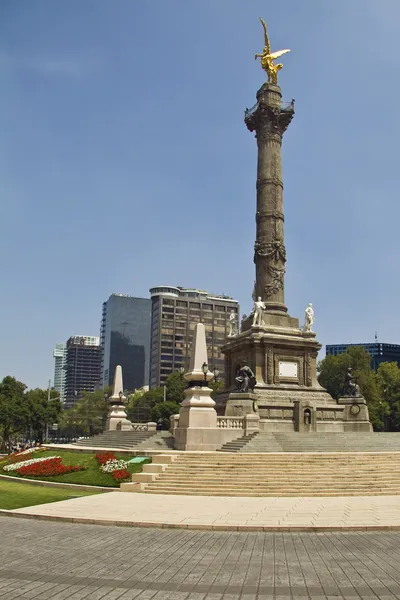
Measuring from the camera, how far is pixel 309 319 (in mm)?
43469

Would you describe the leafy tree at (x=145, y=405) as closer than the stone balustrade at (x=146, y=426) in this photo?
No

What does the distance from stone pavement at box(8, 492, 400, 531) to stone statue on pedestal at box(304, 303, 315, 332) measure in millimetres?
23730

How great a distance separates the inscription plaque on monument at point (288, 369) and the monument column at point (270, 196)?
399 cm

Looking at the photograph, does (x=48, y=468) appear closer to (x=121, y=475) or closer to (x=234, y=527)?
(x=121, y=475)

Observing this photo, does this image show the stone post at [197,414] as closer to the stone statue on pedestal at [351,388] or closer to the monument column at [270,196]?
the monument column at [270,196]

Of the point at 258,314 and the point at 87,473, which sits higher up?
the point at 258,314

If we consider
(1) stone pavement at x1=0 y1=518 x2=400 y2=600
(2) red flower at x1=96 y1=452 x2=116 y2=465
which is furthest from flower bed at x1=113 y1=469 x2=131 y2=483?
(1) stone pavement at x1=0 y1=518 x2=400 y2=600

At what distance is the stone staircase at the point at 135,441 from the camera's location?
31719 millimetres

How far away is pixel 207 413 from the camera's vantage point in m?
30.3

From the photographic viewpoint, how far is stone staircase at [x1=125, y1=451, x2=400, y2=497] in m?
21.2

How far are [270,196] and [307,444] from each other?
22538 millimetres

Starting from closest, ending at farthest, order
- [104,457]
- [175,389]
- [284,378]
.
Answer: [104,457]
[284,378]
[175,389]

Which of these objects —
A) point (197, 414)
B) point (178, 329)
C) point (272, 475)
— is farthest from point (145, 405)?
point (272, 475)

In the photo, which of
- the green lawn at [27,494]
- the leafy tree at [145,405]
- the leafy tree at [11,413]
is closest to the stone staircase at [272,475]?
the green lawn at [27,494]
